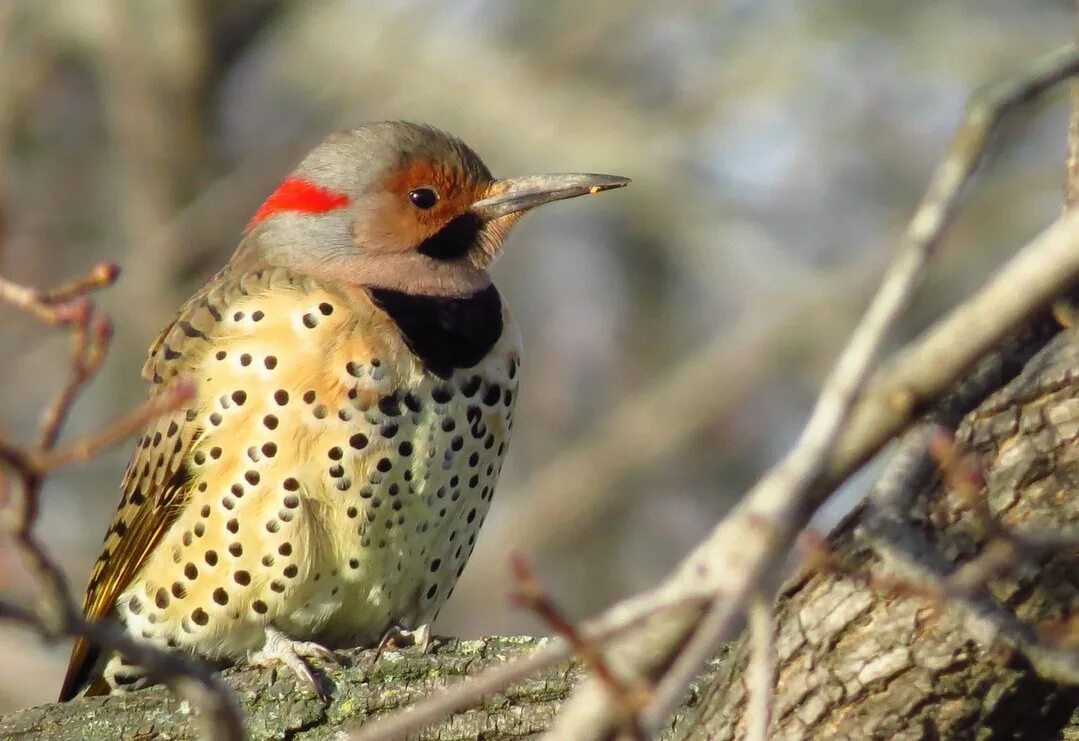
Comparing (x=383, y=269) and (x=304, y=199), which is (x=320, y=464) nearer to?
(x=383, y=269)

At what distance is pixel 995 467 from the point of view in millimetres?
3082

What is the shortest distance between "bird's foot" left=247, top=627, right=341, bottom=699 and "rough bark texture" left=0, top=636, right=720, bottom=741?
3 cm

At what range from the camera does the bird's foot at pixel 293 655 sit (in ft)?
14.1

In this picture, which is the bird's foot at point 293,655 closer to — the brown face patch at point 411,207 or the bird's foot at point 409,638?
the bird's foot at point 409,638

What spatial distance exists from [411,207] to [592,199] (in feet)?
18.6

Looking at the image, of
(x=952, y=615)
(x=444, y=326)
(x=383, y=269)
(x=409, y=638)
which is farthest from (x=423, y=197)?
(x=952, y=615)

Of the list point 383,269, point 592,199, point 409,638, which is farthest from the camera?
point 592,199

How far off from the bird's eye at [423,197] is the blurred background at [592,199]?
4719mm

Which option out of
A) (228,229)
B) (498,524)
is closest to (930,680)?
(498,524)

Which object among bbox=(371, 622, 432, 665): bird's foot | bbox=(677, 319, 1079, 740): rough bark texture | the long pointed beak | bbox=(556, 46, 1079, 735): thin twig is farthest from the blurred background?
bbox=(556, 46, 1079, 735): thin twig

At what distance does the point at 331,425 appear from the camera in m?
4.69

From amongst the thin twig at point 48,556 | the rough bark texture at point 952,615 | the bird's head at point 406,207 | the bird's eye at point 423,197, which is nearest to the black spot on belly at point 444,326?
the bird's head at point 406,207

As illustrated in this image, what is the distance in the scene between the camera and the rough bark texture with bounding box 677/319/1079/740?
3059 mm

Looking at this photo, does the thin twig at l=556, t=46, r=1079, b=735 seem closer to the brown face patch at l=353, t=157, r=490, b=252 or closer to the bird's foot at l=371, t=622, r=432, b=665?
the bird's foot at l=371, t=622, r=432, b=665
